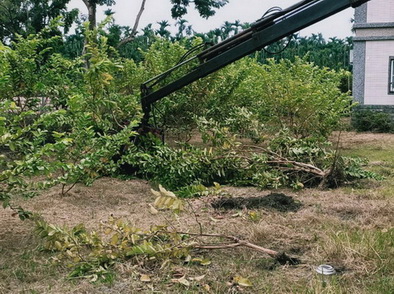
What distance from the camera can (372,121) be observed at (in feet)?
55.2

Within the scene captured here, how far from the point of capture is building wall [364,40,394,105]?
17.6 metres

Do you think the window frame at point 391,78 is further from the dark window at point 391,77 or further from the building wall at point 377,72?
the building wall at point 377,72

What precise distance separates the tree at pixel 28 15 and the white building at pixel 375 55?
10306mm

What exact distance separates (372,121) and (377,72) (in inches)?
78.2

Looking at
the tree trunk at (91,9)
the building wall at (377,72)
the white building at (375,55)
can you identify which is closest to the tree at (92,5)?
the tree trunk at (91,9)

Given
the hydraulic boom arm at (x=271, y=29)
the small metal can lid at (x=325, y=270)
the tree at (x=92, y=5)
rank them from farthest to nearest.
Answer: the tree at (x=92, y=5)
the hydraulic boom arm at (x=271, y=29)
the small metal can lid at (x=325, y=270)

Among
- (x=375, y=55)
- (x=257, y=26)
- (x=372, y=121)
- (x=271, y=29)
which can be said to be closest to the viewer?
(x=271, y=29)

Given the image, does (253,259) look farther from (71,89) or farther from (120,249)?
(71,89)

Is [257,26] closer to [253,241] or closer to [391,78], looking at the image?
[253,241]

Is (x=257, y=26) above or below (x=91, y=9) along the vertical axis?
below

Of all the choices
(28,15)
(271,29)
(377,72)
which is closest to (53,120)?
(271,29)

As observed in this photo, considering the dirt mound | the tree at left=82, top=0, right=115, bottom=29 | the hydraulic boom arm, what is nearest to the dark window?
the tree at left=82, top=0, right=115, bottom=29

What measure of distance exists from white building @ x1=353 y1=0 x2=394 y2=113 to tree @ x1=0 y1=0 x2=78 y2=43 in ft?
33.8

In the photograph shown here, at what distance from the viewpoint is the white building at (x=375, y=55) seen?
A: 1753cm
